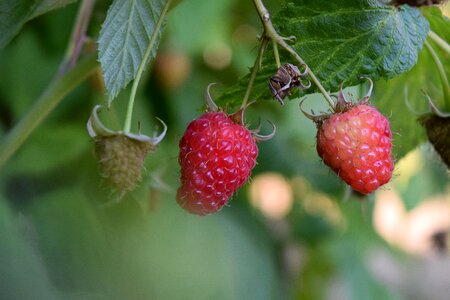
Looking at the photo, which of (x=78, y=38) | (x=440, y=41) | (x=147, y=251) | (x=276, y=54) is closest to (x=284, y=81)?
(x=276, y=54)

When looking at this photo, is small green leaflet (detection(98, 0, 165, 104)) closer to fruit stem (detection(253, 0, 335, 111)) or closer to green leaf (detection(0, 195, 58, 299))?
fruit stem (detection(253, 0, 335, 111))

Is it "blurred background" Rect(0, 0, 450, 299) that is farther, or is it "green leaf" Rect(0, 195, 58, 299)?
"blurred background" Rect(0, 0, 450, 299)

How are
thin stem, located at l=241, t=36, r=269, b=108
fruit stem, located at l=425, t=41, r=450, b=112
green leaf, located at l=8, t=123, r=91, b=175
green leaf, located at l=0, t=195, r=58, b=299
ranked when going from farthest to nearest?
green leaf, located at l=8, t=123, r=91, b=175
fruit stem, located at l=425, t=41, r=450, b=112
thin stem, located at l=241, t=36, r=269, b=108
green leaf, located at l=0, t=195, r=58, b=299

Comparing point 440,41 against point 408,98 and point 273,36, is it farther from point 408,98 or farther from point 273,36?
Answer: point 273,36

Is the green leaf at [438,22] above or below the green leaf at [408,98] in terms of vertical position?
above

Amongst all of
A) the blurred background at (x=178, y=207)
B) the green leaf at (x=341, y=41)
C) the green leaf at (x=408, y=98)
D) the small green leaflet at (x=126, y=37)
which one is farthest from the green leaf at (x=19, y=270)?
the green leaf at (x=408, y=98)

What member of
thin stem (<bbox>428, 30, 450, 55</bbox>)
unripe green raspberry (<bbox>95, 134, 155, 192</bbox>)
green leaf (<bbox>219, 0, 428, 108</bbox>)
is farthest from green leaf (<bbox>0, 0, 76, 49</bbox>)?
thin stem (<bbox>428, 30, 450, 55</bbox>)

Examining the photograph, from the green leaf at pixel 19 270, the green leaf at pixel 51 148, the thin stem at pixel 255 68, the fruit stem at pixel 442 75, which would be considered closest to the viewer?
the green leaf at pixel 19 270

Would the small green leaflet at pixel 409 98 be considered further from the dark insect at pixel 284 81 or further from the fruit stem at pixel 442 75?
the dark insect at pixel 284 81
